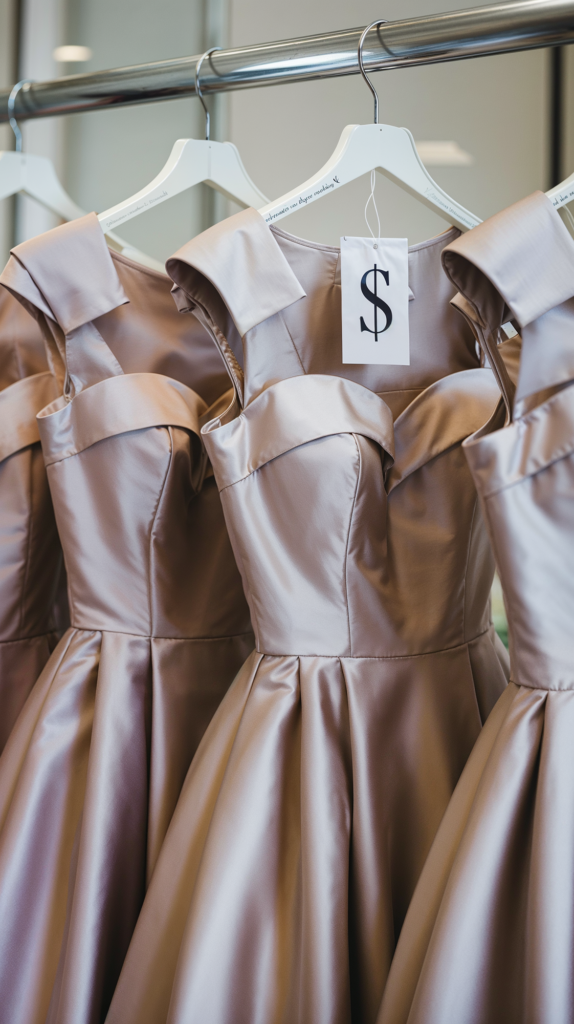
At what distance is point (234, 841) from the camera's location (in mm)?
544

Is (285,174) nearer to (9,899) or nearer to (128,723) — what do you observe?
(128,723)

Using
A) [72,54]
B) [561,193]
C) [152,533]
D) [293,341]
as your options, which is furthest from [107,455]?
[72,54]

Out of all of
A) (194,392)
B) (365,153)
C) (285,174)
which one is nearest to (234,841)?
(194,392)

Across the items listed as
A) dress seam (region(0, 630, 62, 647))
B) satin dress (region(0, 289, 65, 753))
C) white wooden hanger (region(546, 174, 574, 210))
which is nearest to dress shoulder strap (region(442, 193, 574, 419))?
white wooden hanger (region(546, 174, 574, 210))

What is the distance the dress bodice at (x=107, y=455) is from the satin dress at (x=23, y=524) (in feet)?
0.29

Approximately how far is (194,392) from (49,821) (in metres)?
0.41

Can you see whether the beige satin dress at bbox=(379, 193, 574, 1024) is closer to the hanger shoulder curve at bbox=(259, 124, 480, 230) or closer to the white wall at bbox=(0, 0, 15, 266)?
A: the hanger shoulder curve at bbox=(259, 124, 480, 230)

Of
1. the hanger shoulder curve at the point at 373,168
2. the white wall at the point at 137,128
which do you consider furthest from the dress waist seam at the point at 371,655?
the white wall at the point at 137,128

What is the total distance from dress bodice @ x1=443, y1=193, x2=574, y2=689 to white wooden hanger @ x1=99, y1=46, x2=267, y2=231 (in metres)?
0.35

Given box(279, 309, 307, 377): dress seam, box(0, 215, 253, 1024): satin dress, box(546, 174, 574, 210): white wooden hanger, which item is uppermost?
box(546, 174, 574, 210): white wooden hanger

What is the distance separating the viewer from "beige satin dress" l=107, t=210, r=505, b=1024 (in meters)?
0.54

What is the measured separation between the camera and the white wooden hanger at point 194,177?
70 cm

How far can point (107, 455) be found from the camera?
2.15 ft

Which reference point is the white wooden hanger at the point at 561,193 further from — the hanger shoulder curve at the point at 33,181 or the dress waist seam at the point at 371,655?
the hanger shoulder curve at the point at 33,181
